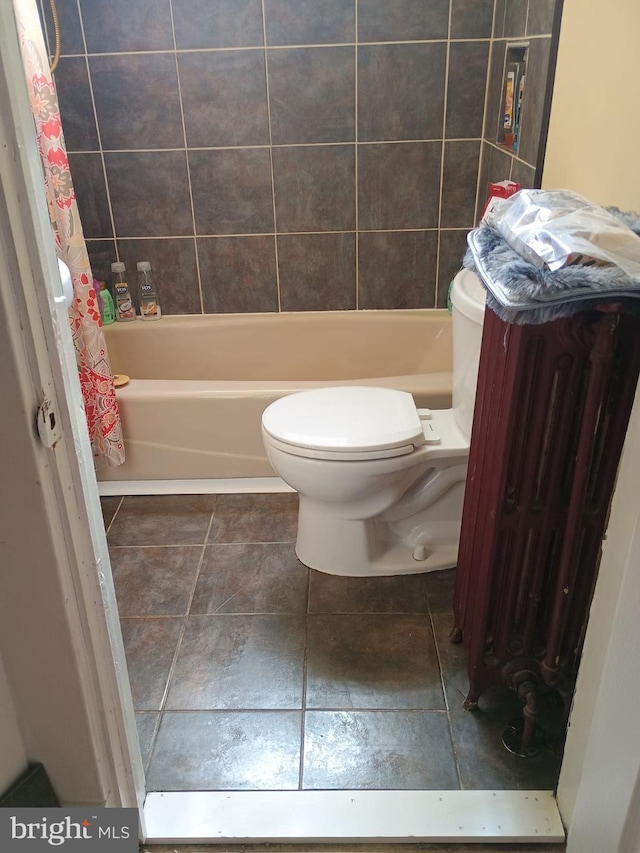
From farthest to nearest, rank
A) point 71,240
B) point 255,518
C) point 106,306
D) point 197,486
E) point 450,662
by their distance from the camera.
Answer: point 106,306
point 197,486
point 255,518
point 71,240
point 450,662

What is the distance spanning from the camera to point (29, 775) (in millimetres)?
1088

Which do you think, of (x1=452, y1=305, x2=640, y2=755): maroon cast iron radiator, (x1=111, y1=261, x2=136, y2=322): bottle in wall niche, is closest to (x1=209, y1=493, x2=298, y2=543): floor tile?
(x1=452, y1=305, x2=640, y2=755): maroon cast iron radiator

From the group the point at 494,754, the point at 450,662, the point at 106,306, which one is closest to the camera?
the point at 494,754

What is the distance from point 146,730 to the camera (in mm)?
1508

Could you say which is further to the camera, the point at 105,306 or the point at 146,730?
the point at 105,306

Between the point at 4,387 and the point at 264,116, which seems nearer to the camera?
the point at 4,387

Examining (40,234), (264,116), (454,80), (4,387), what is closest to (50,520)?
(4,387)

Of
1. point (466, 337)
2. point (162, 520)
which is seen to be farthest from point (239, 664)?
point (466, 337)

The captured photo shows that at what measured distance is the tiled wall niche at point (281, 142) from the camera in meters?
2.32

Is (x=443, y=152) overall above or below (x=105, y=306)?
above

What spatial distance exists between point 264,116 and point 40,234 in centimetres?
179

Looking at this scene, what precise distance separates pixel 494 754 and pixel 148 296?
1.97 meters

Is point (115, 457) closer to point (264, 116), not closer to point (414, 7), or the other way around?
point (264, 116)

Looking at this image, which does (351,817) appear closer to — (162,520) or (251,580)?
(251,580)
